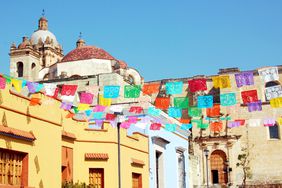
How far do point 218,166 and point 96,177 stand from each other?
26595 mm

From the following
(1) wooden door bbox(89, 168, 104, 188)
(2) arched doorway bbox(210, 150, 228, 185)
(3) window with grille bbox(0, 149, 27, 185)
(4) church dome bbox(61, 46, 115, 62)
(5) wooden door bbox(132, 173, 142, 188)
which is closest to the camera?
(3) window with grille bbox(0, 149, 27, 185)

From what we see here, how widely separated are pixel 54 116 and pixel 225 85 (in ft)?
20.1

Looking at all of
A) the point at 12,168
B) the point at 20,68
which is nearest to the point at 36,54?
the point at 20,68

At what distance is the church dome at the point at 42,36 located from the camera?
220 feet

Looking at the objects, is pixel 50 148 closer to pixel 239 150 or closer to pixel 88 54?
pixel 88 54

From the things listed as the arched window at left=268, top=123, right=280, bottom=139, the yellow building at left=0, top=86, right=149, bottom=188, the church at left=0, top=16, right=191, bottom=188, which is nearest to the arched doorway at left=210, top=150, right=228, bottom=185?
the arched window at left=268, top=123, right=280, bottom=139

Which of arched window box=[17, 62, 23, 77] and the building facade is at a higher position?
arched window box=[17, 62, 23, 77]

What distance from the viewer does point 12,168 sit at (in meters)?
14.2

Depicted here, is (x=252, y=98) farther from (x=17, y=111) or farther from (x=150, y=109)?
(x=17, y=111)

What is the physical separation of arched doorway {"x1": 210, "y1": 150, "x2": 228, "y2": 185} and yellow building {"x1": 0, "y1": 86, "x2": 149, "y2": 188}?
79.2ft

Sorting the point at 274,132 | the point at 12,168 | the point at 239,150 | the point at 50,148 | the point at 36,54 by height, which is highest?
the point at 36,54

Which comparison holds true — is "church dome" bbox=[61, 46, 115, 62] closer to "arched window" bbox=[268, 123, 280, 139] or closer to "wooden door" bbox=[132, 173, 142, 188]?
"wooden door" bbox=[132, 173, 142, 188]

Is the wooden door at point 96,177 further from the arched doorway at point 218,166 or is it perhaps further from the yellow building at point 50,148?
the arched doorway at point 218,166

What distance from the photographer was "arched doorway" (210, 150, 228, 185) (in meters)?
45.2
